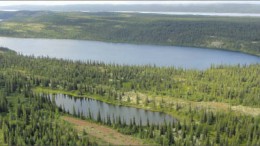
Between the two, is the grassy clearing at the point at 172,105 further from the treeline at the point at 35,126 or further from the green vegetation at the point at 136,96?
the treeline at the point at 35,126

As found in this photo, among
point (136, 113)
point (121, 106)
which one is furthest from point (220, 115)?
point (121, 106)

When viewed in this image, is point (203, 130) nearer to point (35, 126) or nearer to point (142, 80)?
point (35, 126)

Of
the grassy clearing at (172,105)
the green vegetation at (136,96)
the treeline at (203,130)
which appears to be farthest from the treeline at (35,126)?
the grassy clearing at (172,105)

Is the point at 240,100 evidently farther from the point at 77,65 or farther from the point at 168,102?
the point at 77,65

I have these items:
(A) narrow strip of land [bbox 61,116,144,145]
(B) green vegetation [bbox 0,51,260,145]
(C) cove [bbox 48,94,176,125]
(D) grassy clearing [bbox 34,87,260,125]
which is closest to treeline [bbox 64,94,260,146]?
(B) green vegetation [bbox 0,51,260,145]

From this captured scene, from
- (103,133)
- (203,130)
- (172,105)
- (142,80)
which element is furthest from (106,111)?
(203,130)

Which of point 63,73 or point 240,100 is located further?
point 63,73

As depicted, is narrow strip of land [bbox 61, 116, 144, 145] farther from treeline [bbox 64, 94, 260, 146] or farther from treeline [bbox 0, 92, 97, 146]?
treeline [bbox 0, 92, 97, 146]
